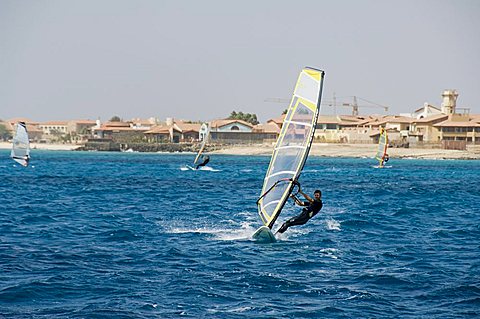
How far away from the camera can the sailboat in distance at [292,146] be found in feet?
72.2

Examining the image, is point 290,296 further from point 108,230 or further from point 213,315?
point 108,230

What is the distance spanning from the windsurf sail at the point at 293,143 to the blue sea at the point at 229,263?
1.29m

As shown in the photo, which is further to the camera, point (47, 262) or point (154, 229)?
point (154, 229)

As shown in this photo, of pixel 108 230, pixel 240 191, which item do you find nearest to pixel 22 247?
pixel 108 230

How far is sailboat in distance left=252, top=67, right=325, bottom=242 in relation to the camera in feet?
72.2

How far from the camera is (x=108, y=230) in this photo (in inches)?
1029

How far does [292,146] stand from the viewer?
22.9 metres

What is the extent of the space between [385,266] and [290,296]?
4.17m

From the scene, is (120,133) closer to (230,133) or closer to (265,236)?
(230,133)

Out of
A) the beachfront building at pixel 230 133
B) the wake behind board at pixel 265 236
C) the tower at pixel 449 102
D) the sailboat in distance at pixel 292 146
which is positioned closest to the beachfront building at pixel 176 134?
the beachfront building at pixel 230 133

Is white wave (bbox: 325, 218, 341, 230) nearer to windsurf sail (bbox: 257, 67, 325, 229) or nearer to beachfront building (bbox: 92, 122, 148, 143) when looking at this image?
windsurf sail (bbox: 257, 67, 325, 229)

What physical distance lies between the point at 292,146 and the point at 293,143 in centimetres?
10

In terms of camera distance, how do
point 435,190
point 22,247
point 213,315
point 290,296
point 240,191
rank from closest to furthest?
point 213,315
point 290,296
point 22,247
point 240,191
point 435,190

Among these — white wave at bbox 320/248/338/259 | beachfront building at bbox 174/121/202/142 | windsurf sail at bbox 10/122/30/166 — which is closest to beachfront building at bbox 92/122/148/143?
beachfront building at bbox 174/121/202/142
